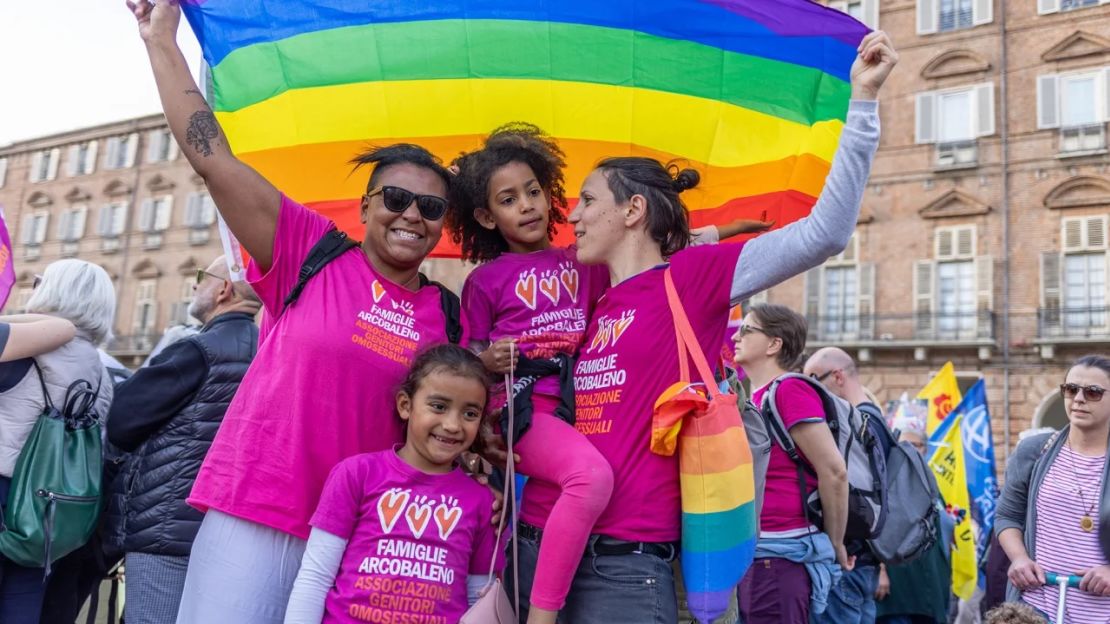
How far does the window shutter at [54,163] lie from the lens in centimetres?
3922

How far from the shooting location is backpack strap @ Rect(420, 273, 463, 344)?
271 cm

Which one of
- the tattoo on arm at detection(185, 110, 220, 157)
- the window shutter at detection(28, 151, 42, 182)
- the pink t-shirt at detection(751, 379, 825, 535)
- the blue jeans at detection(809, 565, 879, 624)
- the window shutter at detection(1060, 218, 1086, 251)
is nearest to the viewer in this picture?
the tattoo on arm at detection(185, 110, 220, 157)

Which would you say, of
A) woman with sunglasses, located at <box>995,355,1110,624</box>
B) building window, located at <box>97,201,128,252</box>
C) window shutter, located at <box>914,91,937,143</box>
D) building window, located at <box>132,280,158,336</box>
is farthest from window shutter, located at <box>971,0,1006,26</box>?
building window, located at <box>97,201,128,252</box>

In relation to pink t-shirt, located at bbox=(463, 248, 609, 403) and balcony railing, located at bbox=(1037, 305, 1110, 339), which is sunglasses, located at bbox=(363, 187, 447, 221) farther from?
balcony railing, located at bbox=(1037, 305, 1110, 339)

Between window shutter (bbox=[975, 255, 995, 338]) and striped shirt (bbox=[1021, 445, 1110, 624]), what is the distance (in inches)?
705

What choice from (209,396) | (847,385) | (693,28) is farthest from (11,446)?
(847,385)

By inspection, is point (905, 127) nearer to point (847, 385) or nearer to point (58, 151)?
point (847, 385)

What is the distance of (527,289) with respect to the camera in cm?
276

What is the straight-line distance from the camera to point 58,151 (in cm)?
3922

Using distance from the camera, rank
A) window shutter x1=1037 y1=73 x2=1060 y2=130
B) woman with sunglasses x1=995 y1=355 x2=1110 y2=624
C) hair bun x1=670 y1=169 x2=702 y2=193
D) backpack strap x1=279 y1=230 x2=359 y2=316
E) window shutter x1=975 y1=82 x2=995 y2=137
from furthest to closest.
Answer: window shutter x1=975 y1=82 x2=995 y2=137
window shutter x1=1037 y1=73 x2=1060 y2=130
woman with sunglasses x1=995 y1=355 x2=1110 y2=624
hair bun x1=670 y1=169 x2=702 y2=193
backpack strap x1=279 y1=230 x2=359 y2=316

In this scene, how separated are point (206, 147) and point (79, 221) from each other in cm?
4053

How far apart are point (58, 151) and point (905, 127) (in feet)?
114

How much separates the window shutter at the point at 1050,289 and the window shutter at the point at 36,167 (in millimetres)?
39185

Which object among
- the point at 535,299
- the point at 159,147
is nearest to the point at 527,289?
the point at 535,299
